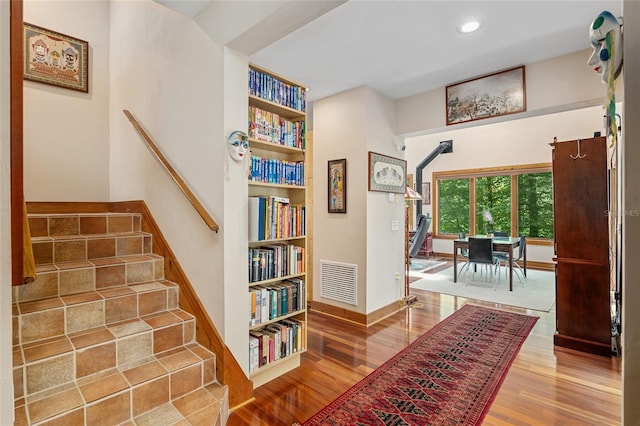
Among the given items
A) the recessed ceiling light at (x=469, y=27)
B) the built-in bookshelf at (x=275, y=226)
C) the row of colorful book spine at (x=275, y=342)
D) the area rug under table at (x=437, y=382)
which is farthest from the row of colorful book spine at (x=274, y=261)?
the recessed ceiling light at (x=469, y=27)

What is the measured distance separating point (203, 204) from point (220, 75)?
87 centimetres

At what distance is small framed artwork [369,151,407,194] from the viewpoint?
3689mm

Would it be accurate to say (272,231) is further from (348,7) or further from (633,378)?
(633,378)

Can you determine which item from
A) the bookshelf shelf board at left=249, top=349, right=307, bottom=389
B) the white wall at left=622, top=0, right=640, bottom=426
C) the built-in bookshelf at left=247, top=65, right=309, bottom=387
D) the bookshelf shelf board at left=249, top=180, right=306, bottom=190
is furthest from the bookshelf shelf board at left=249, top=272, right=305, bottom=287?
the white wall at left=622, top=0, right=640, bottom=426

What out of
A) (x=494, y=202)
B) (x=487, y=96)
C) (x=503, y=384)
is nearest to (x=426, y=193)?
(x=494, y=202)

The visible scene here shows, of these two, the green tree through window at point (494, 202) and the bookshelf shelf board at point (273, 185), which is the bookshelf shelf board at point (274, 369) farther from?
the green tree through window at point (494, 202)

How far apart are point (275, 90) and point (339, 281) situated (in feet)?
7.68

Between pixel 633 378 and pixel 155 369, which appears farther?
pixel 155 369

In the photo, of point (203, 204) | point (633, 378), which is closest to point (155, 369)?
point (203, 204)

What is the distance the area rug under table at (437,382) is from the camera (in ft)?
6.32

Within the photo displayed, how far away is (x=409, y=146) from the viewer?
9.19 metres

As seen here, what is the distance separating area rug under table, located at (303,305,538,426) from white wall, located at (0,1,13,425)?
1573mm

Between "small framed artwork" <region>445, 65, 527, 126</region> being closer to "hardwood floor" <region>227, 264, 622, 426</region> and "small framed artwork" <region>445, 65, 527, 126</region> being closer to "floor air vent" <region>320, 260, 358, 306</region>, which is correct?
"floor air vent" <region>320, 260, 358, 306</region>

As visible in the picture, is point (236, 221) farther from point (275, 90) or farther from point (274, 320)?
point (275, 90)
